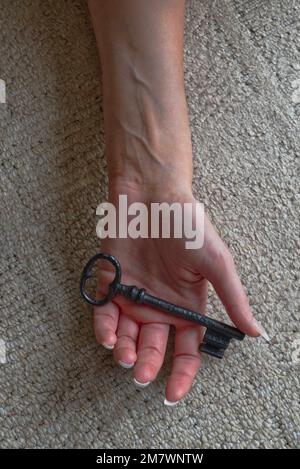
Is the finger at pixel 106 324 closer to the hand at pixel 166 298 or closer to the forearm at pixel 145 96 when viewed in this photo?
the hand at pixel 166 298

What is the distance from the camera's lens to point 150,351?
0.86m

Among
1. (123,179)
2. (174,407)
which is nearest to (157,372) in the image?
(174,407)

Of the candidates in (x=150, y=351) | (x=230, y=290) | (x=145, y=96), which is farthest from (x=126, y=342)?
(x=145, y=96)

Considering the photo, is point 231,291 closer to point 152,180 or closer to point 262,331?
point 262,331

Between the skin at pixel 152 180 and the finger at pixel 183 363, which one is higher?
the skin at pixel 152 180

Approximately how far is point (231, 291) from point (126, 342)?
0.16 meters

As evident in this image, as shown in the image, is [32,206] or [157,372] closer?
[157,372]

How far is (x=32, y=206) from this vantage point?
0.97m

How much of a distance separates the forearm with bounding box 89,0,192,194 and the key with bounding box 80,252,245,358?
0.15 meters

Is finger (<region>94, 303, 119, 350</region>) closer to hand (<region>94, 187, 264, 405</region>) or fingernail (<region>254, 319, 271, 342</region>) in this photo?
hand (<region>94, 187, 264, 405</region>)

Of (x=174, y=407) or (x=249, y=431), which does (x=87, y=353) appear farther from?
(x=249, y=431)

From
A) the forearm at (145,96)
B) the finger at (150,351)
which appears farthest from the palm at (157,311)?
the forearm at (145,96)

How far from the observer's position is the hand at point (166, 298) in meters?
0.84
